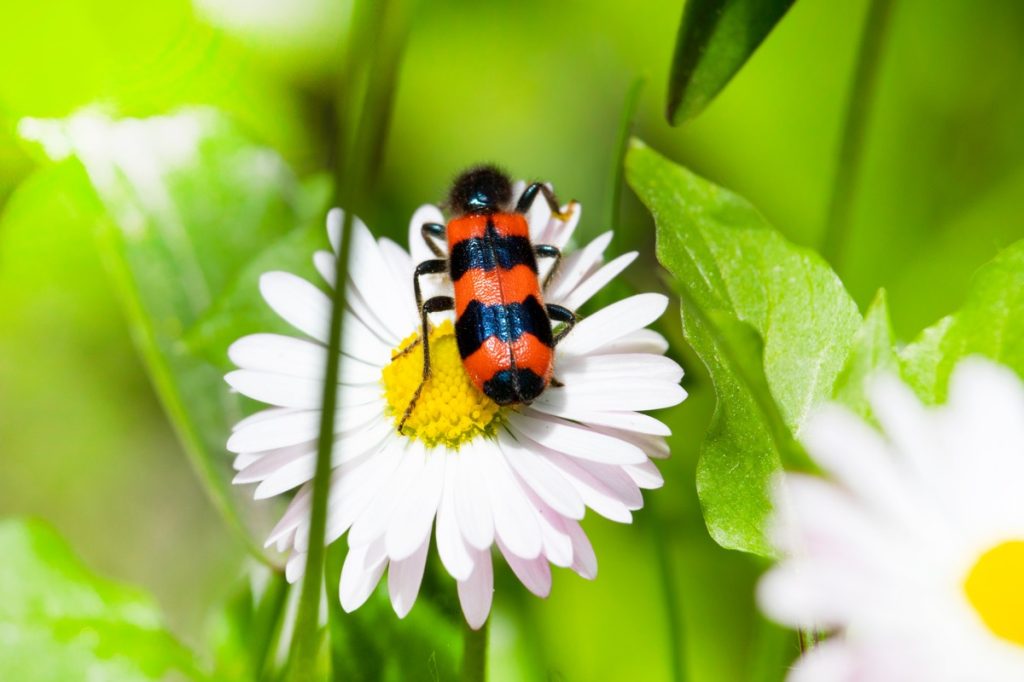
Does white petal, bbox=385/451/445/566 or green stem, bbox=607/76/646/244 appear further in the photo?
green stem, bbox=607/76/646/244

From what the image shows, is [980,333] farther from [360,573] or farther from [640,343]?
[360,573]

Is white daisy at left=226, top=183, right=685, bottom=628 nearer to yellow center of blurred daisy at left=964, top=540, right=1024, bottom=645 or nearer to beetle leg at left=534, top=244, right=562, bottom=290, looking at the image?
beetle leg at left=534, top=244, right=562, bottom=290

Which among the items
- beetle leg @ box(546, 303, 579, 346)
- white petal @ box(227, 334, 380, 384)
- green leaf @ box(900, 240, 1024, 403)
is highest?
beetle leg @ box(546, 303, 579, 346)

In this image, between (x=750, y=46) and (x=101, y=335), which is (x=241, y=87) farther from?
(x=750, y=46)

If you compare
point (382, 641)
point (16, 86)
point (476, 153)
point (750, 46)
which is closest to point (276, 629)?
point (382, 641)

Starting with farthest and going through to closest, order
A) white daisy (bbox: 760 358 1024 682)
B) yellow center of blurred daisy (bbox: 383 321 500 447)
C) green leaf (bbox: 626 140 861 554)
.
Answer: yellow center of blurred daisy (bbox: 383 321 500 447), green leaf (bbox: 626 140 861 554), white daisy (bbox: 760 358 1024 682)

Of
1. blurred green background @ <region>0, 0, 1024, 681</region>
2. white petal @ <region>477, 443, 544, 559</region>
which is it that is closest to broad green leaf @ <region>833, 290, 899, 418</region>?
white petal @ <region>477, 443, 544, 559</region>
